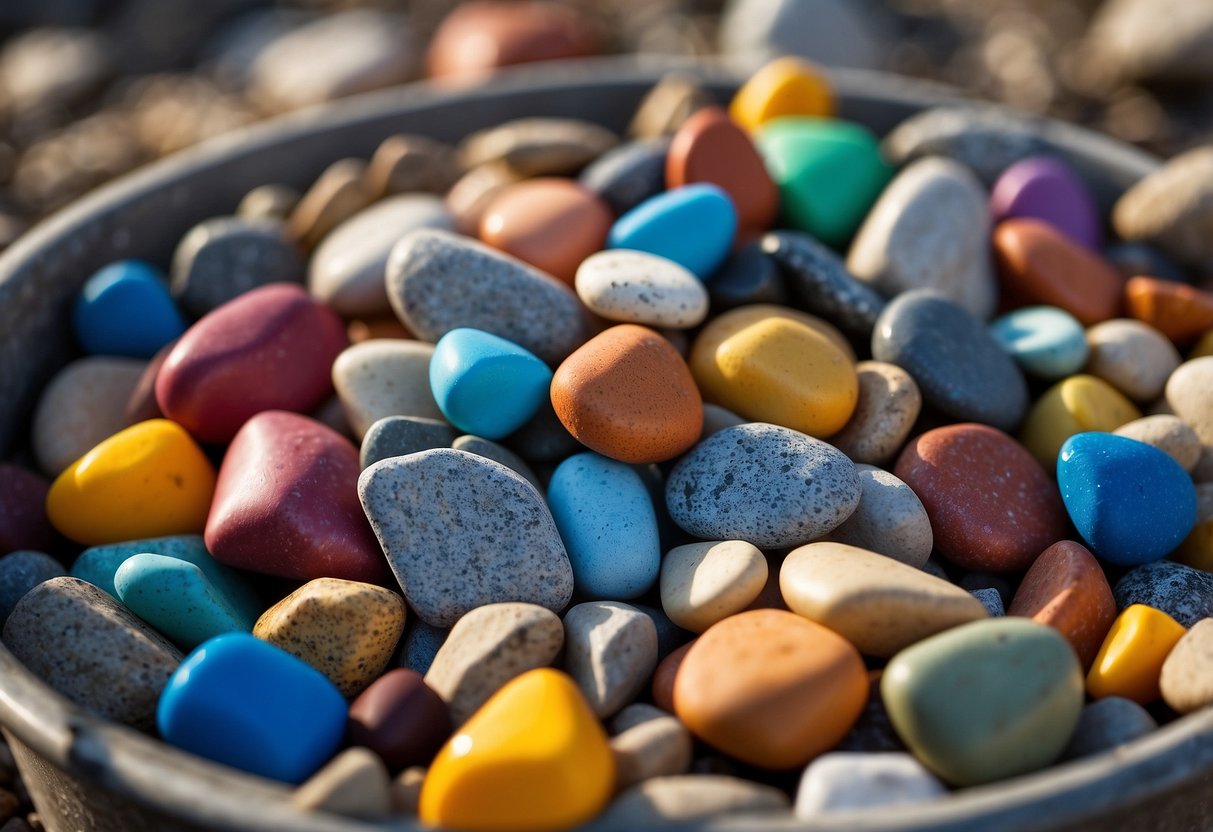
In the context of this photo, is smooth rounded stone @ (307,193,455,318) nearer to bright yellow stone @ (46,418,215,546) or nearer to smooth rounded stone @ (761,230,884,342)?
bright yellow stone @ (46,418,215,546)

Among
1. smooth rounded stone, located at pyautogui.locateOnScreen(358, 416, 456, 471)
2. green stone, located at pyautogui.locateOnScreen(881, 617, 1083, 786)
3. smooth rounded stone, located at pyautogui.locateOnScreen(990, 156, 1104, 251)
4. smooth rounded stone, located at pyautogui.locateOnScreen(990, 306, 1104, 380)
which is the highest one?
smooth rounded stone, located at pyautogui.locateOnScreen(990, 156, 1104, 251)

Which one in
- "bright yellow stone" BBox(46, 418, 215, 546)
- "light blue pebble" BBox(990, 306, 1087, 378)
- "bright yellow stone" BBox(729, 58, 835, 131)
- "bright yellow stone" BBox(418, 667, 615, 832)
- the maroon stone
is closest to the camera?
"bright yellow stone" BBox(418, 667, 615, 832)

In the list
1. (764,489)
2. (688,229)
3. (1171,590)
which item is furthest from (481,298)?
(1171,590)

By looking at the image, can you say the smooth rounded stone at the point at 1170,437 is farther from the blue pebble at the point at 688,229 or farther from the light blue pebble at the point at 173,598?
the light blue pebble at the point at 173,598

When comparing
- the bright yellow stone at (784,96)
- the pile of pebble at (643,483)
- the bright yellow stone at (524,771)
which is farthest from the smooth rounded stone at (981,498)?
the bright yellow stone at (784,96)

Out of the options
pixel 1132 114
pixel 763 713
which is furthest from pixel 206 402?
pixel 1132 114

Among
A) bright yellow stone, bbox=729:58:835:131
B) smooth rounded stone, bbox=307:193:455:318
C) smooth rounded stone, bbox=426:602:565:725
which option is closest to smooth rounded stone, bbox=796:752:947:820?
smooth rounded stone, bbox=426:602:565:725

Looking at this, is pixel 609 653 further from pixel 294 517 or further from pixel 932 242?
pixel 932 242
